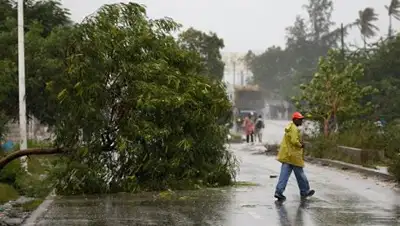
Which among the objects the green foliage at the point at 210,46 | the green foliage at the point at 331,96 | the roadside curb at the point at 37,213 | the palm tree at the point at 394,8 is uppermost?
the palm tree at the point at 394,8

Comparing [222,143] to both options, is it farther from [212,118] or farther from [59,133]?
[59,133]

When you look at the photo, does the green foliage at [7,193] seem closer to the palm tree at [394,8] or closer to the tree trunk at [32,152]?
the tree trunk at [32,152]

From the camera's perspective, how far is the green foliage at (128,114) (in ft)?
51.4

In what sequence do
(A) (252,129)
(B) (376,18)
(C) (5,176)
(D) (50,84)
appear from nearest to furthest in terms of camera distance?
(D) (50,84) → (C) (5,176) → (A) (252,129) → (B) (376,18)

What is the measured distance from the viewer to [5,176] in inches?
808

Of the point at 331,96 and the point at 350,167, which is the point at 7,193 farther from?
the point at 331,96

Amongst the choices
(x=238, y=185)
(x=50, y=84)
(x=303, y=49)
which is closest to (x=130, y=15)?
(x=50, y=84)

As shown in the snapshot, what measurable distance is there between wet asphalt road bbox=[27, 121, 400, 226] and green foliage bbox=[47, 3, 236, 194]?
759mm

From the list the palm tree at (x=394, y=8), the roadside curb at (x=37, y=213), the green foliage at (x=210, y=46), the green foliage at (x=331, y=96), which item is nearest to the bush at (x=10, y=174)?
the roadside curb at (x=37, y=213)

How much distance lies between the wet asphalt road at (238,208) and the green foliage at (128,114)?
759 millimetres

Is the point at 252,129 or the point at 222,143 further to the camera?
the point at 252,129

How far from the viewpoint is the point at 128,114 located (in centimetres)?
1589

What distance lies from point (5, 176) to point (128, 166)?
5812 mm

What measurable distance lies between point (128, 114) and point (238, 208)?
397cm
